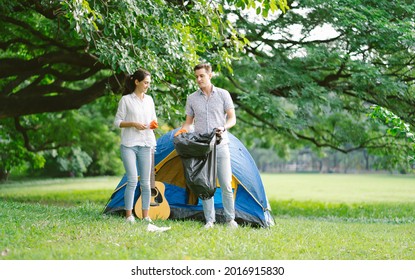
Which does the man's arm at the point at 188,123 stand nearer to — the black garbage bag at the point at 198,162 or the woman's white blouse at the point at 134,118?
the black garbage bag at the point at 198,162

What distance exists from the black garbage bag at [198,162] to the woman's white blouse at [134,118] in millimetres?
397

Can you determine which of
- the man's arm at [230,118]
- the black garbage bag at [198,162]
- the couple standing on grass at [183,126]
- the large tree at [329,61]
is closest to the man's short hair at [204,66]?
the couple standing on grass at [183,126]

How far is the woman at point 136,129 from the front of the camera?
6012 mm

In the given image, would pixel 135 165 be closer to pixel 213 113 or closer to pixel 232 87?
pixel 213 113

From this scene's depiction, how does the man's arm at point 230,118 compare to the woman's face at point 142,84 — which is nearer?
the man's arm at point 230,118

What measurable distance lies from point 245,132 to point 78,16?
13215 mm

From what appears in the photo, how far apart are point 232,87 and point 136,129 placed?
8.50m

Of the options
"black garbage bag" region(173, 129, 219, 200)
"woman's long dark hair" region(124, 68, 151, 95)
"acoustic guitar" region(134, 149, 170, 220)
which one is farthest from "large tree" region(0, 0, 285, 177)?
"black garbage bag" region(173, 129, 219, 200)

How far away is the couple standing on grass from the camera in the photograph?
5934mm

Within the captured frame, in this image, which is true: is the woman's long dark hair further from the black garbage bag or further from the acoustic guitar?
the acoustic guitar

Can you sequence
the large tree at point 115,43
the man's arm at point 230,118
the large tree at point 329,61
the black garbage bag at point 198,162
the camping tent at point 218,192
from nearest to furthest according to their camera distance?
the black garbage bag at point 198,162 → the man's arm at point 230,118 → the camping tent at point 218,192 → the large tree at point 115,43 → the large tree at point 329,61

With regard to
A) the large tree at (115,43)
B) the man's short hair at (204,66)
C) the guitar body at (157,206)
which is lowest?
the guitar body at (157,206)

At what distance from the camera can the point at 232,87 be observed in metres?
14.3

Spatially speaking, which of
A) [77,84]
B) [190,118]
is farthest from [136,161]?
[77,84]
